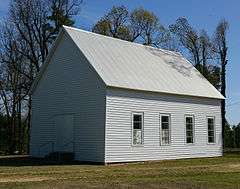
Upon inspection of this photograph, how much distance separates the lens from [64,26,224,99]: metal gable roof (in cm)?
2919

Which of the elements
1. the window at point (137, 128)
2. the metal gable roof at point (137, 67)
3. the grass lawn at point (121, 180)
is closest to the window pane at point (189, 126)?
the metal gable roof at point (137, 67)

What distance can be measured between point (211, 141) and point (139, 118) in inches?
337

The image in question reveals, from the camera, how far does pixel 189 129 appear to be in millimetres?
33719

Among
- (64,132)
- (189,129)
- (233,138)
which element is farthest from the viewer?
(233,138)

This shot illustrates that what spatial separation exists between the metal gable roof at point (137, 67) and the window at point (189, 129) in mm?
1687

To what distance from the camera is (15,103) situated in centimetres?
4759

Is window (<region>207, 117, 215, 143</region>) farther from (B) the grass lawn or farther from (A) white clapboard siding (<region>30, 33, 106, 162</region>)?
(B) the grass lawn

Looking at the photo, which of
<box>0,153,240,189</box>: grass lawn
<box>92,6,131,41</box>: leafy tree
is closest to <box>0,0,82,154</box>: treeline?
A: <box>92,6,131,41</box>: leafy tree

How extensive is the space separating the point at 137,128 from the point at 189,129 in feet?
18.1

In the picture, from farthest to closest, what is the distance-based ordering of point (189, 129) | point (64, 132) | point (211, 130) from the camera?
point (211, 130) → point (189, 129) → point (64, 132)

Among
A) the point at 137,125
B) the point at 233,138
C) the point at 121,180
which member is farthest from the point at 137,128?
the point at 233,138

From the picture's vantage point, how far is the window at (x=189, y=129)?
3354 cm

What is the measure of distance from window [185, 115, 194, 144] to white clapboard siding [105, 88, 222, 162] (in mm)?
346

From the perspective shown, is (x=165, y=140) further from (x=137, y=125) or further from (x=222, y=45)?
(x=222, y=45)
